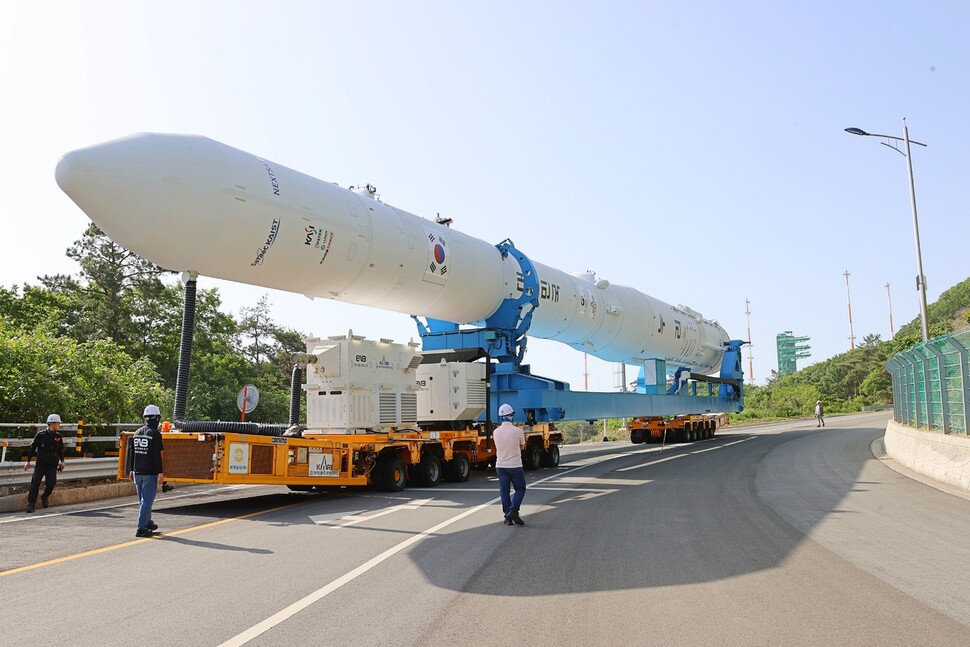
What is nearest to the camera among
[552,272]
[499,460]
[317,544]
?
[317,544]

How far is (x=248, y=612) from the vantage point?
182 inches

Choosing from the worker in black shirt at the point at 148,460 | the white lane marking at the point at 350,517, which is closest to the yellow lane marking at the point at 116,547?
the worker in black shirt at the point at 148,460

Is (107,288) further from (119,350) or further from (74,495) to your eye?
(74,495)

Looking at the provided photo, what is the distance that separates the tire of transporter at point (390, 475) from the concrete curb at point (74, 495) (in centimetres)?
475

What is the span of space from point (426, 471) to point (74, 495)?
594 centimetres

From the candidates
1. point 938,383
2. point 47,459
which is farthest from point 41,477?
point 938,383

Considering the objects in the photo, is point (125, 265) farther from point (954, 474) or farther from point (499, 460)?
point (954, 474)

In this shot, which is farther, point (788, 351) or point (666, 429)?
point (788, 351)

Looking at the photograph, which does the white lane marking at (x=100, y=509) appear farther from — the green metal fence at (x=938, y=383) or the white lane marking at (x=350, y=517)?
the green metal fence at (x=938, y=383)

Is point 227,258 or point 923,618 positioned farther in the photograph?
point 227,258

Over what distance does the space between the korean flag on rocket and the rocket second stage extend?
0.07ft

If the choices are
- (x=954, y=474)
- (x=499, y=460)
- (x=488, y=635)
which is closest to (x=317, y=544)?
(x=499, y=460)

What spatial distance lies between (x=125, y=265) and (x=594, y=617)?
109 ft

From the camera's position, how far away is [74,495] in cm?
→ 1184
